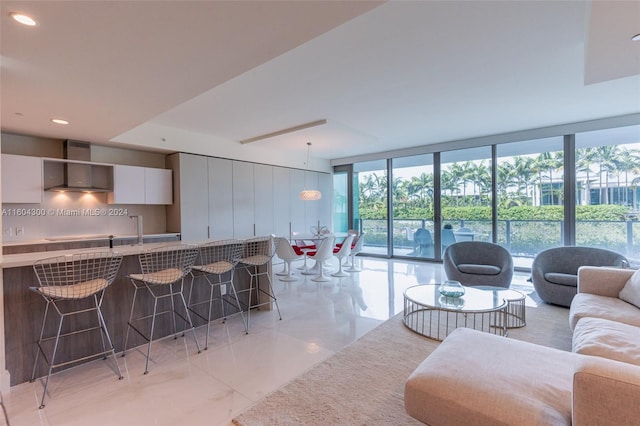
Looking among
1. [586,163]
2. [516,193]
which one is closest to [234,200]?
[516,193]

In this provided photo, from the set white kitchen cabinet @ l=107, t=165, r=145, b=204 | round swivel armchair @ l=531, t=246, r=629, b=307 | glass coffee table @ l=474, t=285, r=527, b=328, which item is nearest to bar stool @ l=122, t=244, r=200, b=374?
white kitchen cabinet @ l=107, t=165, r=145, b=204

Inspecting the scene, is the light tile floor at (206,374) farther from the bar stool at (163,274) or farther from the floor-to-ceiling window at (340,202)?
the floor-to-ceiling window at (340,202)

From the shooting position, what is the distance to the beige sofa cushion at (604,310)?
2227mm

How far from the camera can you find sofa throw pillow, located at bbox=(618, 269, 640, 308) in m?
2.48

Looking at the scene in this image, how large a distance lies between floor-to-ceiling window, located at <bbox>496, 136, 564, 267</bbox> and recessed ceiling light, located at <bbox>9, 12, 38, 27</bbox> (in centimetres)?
696

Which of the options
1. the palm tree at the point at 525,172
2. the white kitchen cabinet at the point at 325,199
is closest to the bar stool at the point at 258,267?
the white kitchen cabinet at the point at 325,199

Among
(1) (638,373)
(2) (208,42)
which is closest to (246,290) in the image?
(2) (208,42)

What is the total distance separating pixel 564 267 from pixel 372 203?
15.4 feet

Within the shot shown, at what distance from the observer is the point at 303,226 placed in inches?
310

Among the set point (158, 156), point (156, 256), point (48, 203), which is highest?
point (158, 156)

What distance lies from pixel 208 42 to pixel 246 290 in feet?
9.49

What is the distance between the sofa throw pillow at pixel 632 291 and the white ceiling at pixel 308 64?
1842mm

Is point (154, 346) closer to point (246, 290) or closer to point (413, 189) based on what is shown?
point (246, 290)

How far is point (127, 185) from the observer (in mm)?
4930
